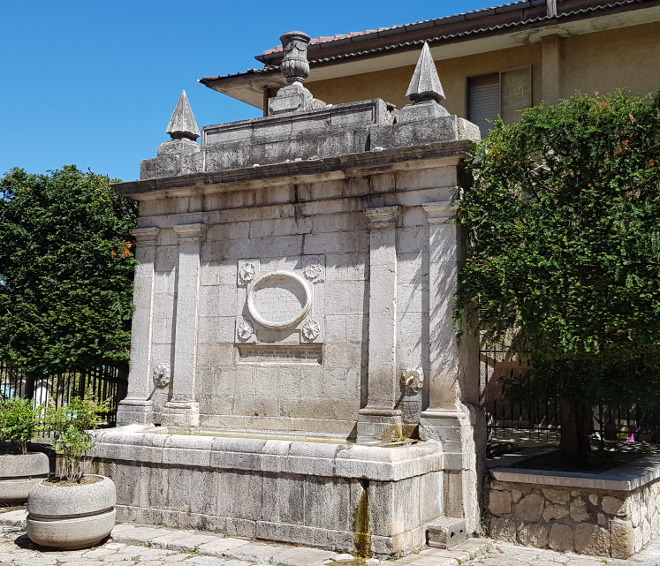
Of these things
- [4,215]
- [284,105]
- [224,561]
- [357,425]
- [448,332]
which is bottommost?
[224,561]

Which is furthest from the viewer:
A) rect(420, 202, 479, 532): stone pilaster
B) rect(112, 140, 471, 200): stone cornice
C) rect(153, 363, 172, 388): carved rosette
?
rect(153, 363, 172, 388): carved rosette

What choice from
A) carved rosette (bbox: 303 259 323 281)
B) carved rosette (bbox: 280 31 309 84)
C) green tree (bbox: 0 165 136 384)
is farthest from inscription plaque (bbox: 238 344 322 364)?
carved rosette (bbox: 280 31 309 84)

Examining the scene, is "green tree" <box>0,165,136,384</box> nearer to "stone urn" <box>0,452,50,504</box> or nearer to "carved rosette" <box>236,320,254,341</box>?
"stone urn" <box>0,452,50,504</box>

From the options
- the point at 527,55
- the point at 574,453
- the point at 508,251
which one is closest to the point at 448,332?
the point at 508,251

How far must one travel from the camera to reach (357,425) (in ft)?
30.3

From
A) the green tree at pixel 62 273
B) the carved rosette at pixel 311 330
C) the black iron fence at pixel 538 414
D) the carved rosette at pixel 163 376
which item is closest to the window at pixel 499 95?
the black iron fence at pixel 538 414

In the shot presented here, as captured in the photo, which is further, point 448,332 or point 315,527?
point 448,332

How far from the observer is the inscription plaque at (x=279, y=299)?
32.5 feet

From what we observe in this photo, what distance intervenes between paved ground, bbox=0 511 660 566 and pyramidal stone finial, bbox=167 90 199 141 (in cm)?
560

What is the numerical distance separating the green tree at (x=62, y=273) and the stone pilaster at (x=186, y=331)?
135 centimetres

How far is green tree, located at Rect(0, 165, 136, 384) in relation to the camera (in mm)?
11789

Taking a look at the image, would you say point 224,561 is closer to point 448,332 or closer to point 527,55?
point 448,332

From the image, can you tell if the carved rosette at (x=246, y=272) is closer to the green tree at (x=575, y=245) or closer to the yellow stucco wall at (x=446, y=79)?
the green tree at (x=575, y=245)

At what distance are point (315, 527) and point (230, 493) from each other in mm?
1111
